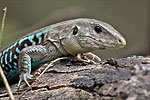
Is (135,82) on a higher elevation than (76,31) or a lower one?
lower

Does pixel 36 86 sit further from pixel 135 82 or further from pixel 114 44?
pixel 135 82

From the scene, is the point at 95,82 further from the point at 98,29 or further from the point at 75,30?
the point at 75,30

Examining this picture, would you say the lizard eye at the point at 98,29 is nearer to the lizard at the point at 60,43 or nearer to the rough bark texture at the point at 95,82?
the lizard at the point at 60,43

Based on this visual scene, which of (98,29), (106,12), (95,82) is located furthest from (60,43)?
(106,12)

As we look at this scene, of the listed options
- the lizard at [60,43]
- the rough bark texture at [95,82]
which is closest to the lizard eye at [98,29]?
the lizard at [60,43]

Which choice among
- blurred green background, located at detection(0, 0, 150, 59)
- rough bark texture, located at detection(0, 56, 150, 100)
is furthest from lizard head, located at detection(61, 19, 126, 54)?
blurred green background, located at detection(0, 0, 150, 59)

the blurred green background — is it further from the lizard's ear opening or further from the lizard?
Answer: the lizard's ear opening

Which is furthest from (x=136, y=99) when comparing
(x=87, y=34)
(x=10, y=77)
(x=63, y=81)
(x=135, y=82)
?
(x=10, y=77)
